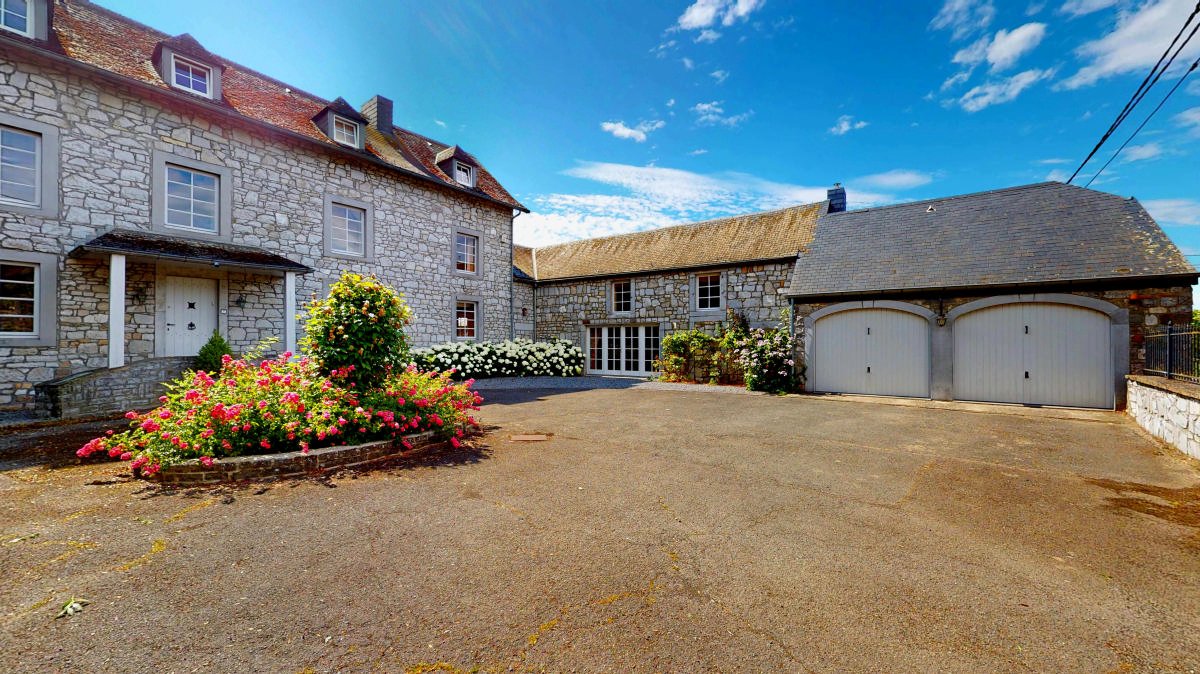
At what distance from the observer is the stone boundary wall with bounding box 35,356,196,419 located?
7.26 metres

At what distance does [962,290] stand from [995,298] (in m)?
0.59

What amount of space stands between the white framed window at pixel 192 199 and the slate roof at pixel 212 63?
1.60 meters

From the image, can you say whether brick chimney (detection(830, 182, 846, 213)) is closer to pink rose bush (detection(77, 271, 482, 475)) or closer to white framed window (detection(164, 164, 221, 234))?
pink rose bush (detection(77, 271, 482, 475))

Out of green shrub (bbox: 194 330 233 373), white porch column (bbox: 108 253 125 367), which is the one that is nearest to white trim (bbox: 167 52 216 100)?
white porch column (bbox: 108 253 125 367)

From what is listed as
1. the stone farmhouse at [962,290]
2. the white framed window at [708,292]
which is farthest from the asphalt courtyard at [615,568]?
the white framed window at [708,292]

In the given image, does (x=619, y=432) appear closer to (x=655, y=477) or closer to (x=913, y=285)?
(x=655, y=477)

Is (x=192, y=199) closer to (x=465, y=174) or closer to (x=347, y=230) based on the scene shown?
(x=347, y=230)

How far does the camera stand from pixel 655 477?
4715 mm

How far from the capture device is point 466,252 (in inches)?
642

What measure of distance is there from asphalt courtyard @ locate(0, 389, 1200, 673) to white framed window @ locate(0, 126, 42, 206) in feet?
22.5

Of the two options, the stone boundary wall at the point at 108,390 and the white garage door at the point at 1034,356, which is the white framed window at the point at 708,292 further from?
the stone boundary wall at the point at 108,390

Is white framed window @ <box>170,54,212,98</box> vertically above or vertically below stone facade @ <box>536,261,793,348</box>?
above

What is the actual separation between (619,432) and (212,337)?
9.37 metres

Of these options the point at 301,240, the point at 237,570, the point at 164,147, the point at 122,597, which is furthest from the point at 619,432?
the point at 164,147
